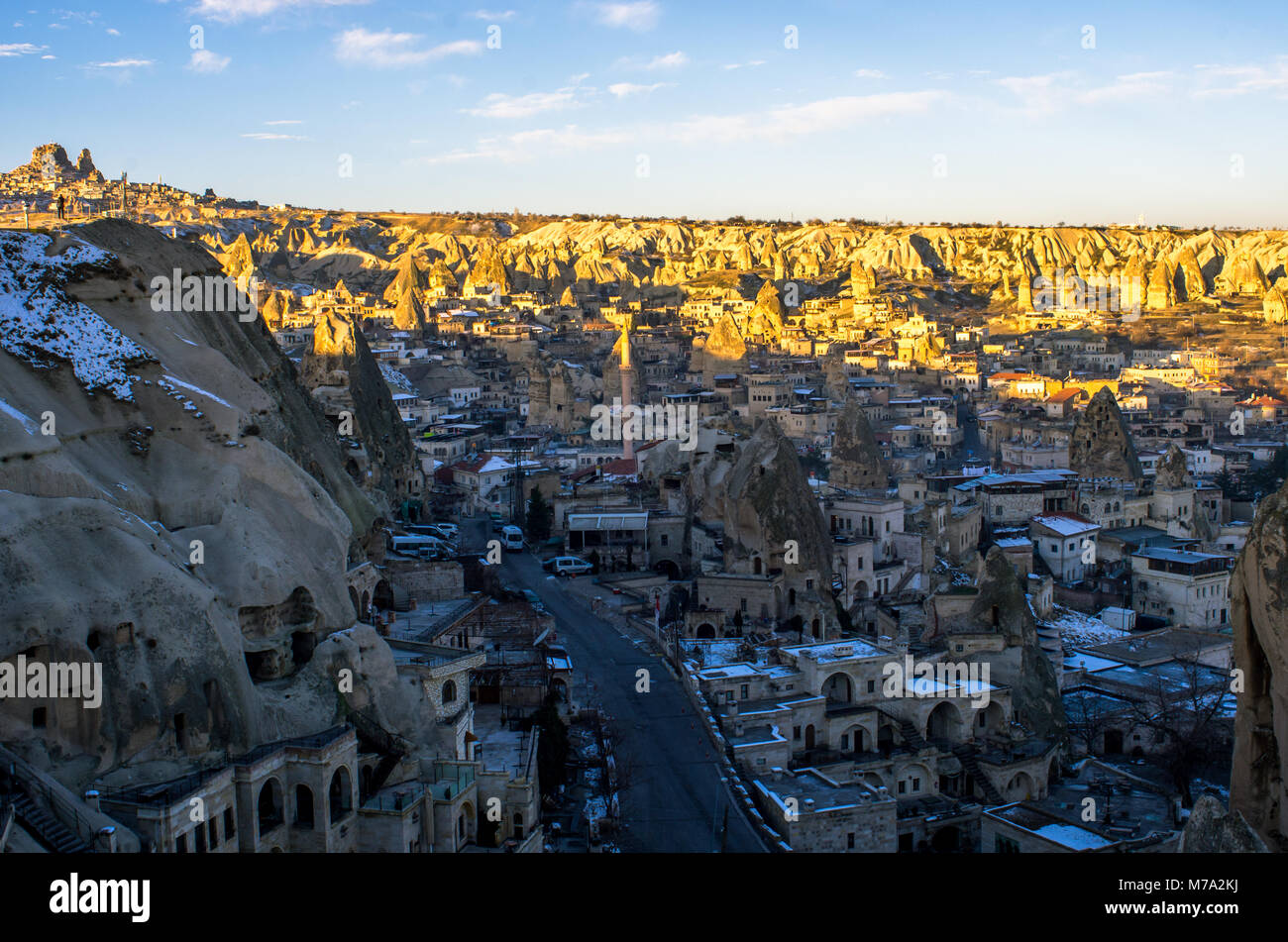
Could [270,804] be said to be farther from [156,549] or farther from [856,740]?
[856,740]

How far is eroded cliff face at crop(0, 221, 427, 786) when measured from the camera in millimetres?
13523

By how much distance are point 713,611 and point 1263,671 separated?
53.9ft

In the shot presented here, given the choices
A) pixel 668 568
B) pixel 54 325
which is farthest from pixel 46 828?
pixel 668 568

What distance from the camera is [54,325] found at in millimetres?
18828

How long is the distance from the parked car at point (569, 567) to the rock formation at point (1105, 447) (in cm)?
1685

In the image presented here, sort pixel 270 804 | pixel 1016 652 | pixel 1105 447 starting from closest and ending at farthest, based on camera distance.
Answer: pixel 270 804 < pixel 1016 652 < pixel 1105 447

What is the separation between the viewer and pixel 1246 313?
97625 millimetres

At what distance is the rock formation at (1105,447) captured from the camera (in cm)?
4044

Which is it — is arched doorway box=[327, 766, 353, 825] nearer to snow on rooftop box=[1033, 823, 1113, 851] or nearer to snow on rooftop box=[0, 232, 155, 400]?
snow on rooftop box=[0, 232, 155, 400]

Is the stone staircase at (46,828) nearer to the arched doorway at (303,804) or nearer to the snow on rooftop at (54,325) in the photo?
the arched doorway at (303,804)

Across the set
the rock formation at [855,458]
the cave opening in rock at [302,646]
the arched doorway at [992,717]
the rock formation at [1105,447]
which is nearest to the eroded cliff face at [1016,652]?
the arched doorway at [992,717]

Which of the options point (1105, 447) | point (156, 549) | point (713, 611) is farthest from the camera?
point (1105, 447)

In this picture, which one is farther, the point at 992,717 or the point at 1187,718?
the point at 1187,718
